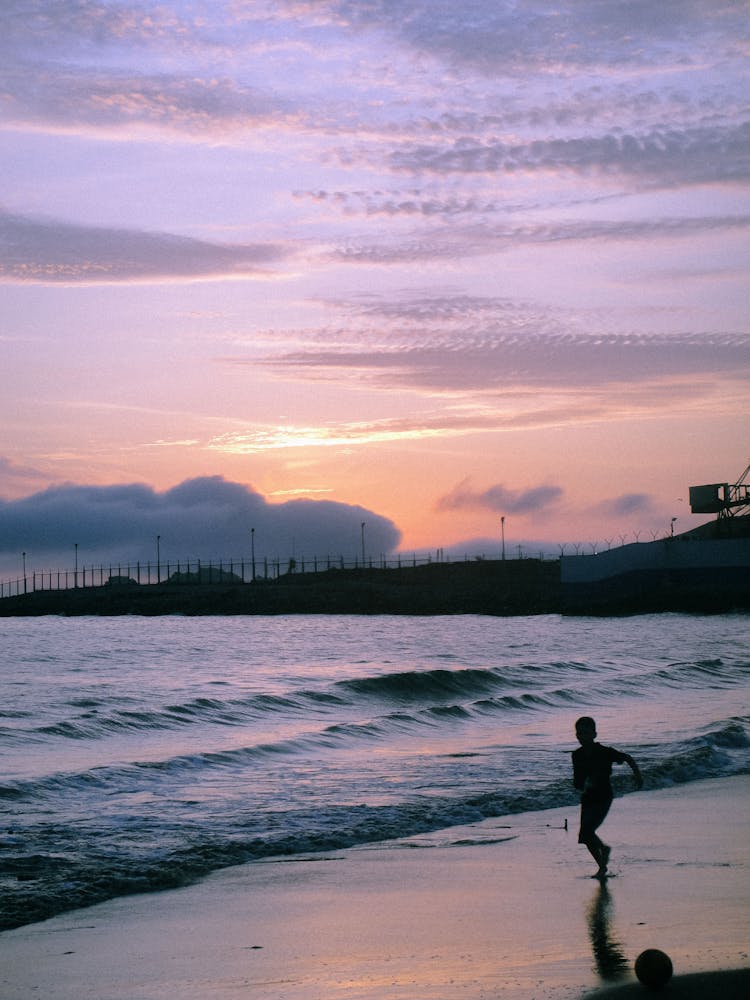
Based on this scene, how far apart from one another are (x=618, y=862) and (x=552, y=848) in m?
1.14

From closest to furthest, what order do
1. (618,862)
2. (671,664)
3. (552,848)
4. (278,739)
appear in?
(618,862), (552,848), (278,739), (671,664)

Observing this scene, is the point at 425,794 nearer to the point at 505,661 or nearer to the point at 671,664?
A: the point at 671,664

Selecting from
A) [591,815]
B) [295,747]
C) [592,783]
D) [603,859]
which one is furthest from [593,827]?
[295,747]

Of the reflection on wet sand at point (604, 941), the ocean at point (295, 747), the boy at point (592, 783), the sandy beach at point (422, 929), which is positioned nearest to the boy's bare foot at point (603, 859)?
the boy at point (592, 783)

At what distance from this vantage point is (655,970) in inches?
268

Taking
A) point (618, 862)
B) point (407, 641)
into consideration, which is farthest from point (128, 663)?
point (618, 862)

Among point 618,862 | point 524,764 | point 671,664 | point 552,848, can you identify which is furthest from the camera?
point 671,664

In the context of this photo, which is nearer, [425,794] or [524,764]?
[425,794]

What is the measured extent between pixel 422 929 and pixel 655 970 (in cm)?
237

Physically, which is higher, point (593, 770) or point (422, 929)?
point (593, 770)

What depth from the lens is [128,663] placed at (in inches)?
1761

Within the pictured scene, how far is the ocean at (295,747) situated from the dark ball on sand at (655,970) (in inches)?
201

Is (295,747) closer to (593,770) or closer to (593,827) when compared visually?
(593,827)

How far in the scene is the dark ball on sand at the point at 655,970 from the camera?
268 inches
